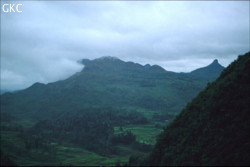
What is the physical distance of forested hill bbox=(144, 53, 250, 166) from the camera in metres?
45.6

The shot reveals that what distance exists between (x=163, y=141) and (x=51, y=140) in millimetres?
93760

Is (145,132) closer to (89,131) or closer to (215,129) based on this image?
→ (89,131)

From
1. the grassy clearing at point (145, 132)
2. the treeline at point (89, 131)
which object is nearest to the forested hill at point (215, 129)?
the treeline at point (89, 131)

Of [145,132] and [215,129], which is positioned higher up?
[215,129]

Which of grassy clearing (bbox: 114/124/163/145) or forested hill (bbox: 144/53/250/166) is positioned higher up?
forested hill (bbox: 144/53/250/166)

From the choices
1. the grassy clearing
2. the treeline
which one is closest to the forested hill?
the treeline

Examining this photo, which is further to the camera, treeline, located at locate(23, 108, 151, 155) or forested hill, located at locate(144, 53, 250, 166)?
treeline, located at locate(23, 108, 151, 155)

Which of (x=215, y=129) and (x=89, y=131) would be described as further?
(x=89, y=131)

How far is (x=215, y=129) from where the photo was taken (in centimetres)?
5069

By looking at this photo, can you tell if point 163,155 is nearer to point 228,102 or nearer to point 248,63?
point 228,102

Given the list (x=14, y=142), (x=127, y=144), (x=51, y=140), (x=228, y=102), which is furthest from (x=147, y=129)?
(x=228, y=102)

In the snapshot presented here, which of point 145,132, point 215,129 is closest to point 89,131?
point 145,132

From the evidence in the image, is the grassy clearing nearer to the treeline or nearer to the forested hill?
the treeline

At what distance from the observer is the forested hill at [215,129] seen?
150 feet
